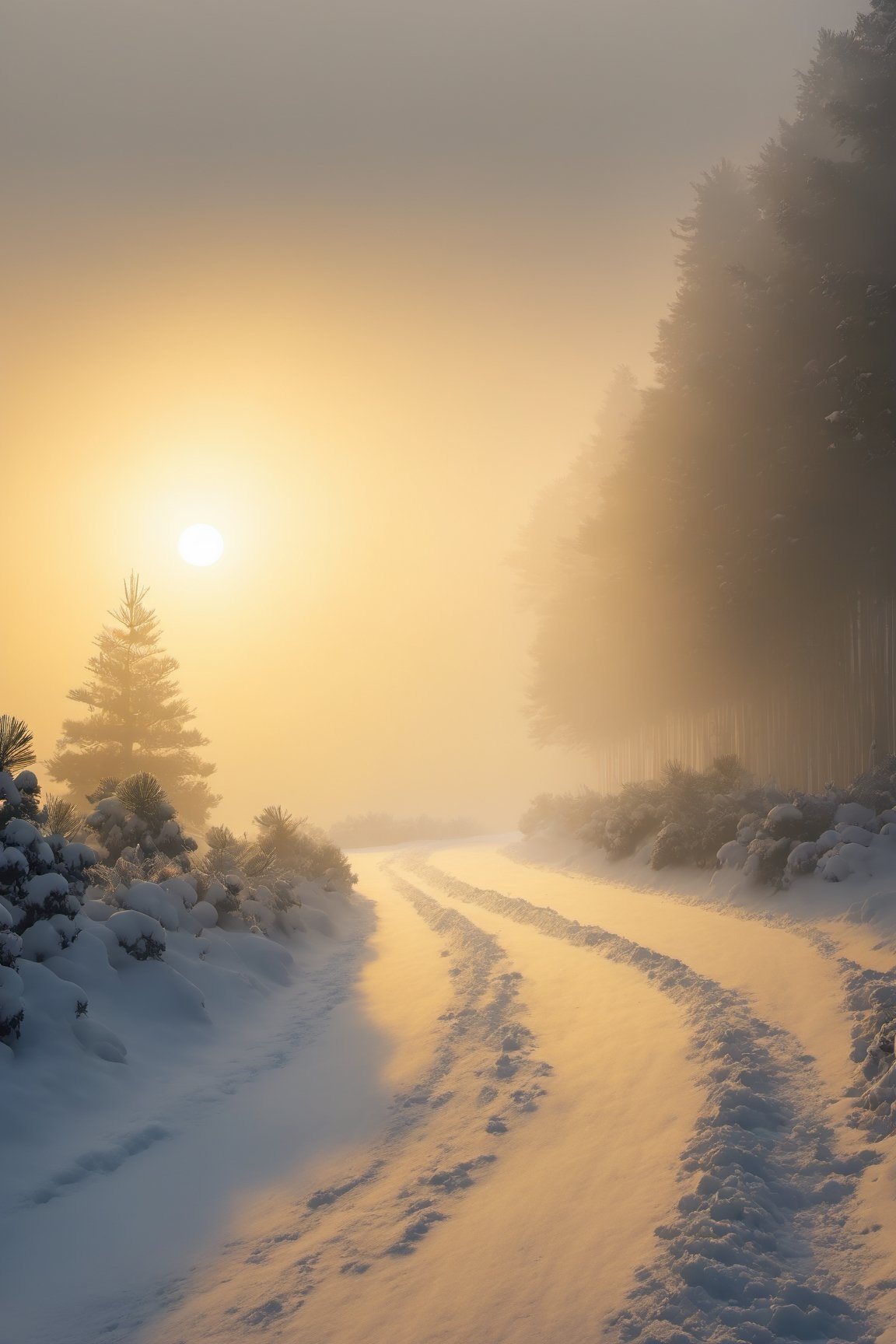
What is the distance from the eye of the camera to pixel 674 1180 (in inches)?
138

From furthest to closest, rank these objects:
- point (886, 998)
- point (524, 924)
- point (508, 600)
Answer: point (508, 600) < point (524, 924) < point (886, 998)

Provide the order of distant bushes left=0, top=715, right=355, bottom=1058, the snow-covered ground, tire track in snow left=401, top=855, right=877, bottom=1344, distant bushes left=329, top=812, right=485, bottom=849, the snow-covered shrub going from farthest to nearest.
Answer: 1. distant bushes left=329, top=812, right=485, bottom=849
2. the snow-covered shrub
3. distant bushes left=0, top=715, right=355, bottom=1058
4. the snow-covered ground
5. tire track in snow left=401, top=855, right=877, bottom=1344

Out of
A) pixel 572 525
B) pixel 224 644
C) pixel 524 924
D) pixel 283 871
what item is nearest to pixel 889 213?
pixel 524 924

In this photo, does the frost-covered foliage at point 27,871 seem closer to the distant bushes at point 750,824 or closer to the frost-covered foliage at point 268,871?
the frost-covered foliage at point 268,871

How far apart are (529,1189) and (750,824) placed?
33.4 ft

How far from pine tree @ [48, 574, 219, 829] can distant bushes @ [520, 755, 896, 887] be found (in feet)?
51.1

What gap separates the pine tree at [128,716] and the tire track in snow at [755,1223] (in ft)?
82.0

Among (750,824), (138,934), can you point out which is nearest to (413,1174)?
(138,934)

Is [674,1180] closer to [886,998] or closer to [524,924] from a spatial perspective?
[886,998]

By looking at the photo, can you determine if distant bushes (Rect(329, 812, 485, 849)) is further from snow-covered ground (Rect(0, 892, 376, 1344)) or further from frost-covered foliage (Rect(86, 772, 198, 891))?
snow-covered ground (Rect(0, 892, 376, 1344))

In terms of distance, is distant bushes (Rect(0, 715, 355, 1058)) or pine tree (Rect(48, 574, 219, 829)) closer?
distant bushes (Rect(0, 715, 355, 1058))

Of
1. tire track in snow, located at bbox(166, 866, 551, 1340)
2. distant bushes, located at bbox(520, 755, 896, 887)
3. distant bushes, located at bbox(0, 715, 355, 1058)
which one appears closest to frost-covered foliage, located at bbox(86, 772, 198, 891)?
distant bushes, located at bbox(0, 715, 355, 1058)

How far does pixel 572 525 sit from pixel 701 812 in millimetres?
22880

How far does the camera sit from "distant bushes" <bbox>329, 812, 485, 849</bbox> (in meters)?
53.2
